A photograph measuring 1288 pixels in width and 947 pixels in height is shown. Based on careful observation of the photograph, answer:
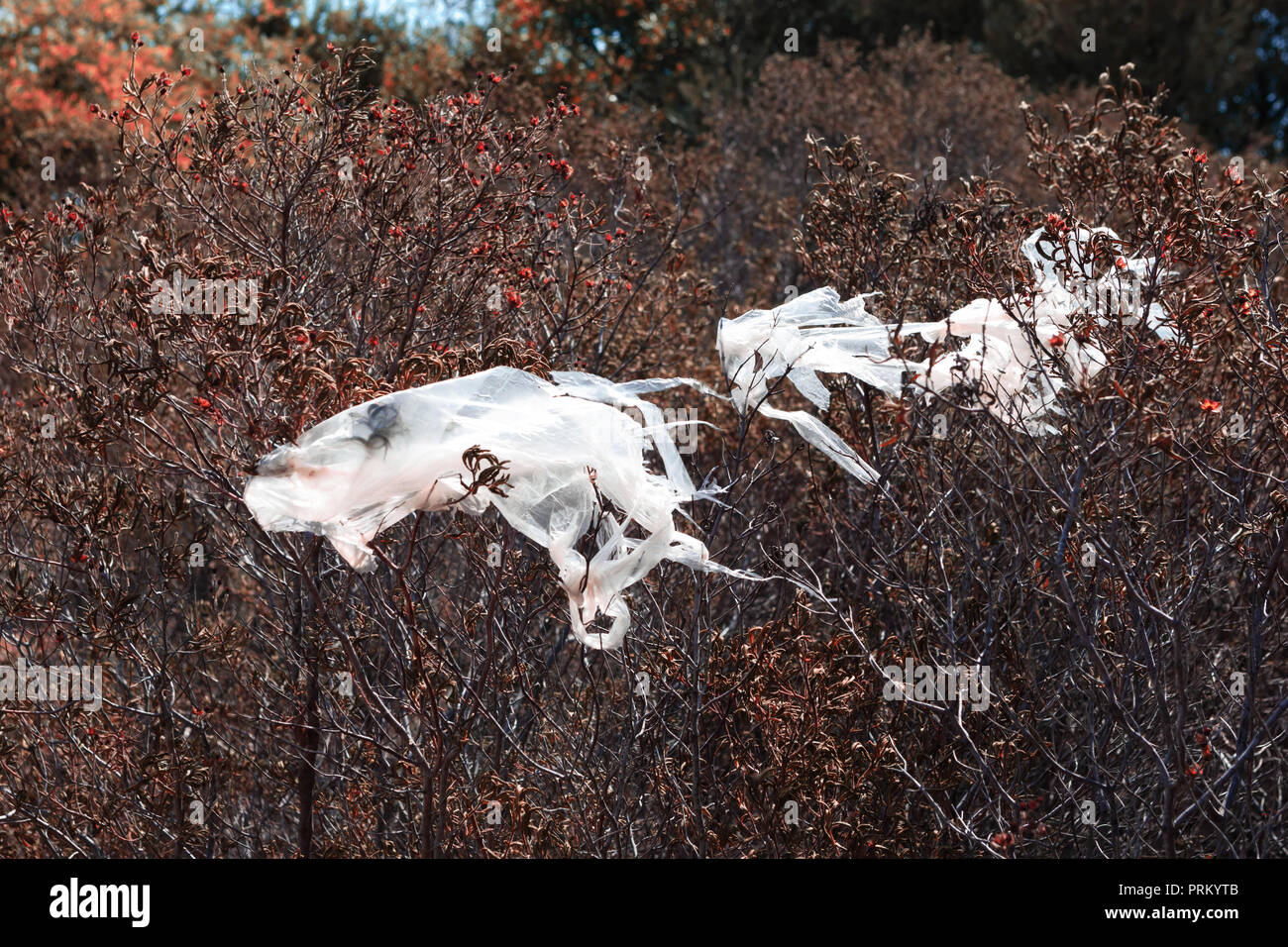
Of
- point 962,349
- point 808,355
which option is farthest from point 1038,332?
point 808,355

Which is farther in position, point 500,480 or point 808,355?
point 808,355

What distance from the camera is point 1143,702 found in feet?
12.2

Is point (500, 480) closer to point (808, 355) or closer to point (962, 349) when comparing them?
point (808, 355)

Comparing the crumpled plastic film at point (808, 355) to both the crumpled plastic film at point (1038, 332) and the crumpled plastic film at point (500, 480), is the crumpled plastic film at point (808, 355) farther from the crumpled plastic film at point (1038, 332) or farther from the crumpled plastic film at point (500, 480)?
the crumpled plastic film at point (500, 480)

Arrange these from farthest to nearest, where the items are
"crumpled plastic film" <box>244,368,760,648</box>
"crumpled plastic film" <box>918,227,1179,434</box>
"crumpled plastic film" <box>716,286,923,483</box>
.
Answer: "crumpled plastic film" <box>716,286,923,483</box> → "crumpled plastic film" <box>918,227,1179,434</box> → "crumpled plastic film" <box>244,368,760,648</box>

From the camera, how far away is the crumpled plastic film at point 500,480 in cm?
270

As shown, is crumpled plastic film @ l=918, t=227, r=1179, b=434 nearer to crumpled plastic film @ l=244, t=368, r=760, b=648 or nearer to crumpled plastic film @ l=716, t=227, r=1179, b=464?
crumpled plastic film @ l=716, t=227, r=1179, b=464

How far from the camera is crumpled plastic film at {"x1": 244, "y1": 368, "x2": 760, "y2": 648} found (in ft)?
8.85

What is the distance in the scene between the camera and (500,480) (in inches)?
103

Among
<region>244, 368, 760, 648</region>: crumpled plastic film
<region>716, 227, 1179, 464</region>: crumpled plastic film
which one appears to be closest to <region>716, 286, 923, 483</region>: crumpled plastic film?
<region>716, 227, 1179, 464</region>: crumpled plastic film

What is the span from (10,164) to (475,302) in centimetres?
934

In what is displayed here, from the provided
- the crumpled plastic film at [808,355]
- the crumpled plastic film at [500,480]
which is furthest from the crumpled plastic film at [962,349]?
the crumpled plastic film at [500,480]
